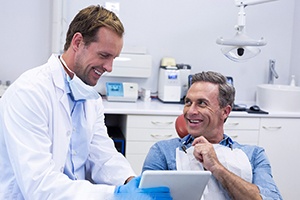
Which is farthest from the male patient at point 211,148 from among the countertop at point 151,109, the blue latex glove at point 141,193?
the countertop at point 151,109

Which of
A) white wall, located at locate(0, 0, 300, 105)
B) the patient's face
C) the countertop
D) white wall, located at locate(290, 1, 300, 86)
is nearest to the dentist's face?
the patient's face

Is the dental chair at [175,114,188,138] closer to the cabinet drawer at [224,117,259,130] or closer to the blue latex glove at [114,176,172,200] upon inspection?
the blue latex glove at [114,176,172,200]

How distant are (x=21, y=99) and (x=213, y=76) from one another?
34.3 inches

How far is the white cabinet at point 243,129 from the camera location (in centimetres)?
305

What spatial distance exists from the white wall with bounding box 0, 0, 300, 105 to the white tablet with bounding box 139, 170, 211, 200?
7.37 feet

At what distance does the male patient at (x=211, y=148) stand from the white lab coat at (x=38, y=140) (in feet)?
1.45

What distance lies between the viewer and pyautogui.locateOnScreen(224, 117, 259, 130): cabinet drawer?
3.05 m

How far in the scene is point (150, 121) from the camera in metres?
2.94

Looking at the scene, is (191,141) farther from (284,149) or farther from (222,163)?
(284,149)

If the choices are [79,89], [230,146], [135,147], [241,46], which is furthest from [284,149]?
[79,89]

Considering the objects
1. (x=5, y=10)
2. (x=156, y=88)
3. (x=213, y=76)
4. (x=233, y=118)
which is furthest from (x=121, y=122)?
(x=213, y=76)

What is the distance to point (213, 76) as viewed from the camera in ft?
5.87

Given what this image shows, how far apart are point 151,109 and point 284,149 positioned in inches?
45.9

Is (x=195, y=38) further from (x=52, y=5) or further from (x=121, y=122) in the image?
(x=52, y=5)
